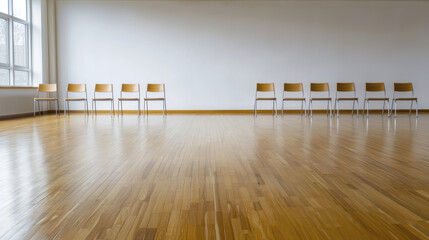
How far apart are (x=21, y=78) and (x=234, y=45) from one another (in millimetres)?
5462

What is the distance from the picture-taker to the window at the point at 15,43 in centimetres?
743

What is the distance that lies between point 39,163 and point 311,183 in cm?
192

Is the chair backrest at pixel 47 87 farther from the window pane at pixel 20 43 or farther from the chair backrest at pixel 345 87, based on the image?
the chair backrest at pixel 345 87

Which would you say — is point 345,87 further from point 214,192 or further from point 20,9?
point 20,9

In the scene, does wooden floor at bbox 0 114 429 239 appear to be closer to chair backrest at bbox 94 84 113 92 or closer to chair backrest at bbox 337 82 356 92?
chair backrest at bbox 94 84 113 92

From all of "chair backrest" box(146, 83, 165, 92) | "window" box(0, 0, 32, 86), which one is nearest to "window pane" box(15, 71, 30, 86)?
"window" box(0, 0, 32, 86)

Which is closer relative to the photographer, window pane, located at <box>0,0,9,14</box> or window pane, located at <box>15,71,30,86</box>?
window pane, located at <box>0,0,9,14</box>

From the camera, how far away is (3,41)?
745 cm

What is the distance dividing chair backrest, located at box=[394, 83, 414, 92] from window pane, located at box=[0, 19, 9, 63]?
941 centimetres

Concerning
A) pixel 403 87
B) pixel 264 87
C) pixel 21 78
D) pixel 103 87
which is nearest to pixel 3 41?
pixel 21 78

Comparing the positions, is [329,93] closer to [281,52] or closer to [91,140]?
[281,52]

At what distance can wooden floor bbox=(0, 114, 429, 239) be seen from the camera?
1.23 metres

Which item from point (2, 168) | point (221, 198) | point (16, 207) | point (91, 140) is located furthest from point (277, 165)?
point (91, 140)

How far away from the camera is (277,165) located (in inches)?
92.8
